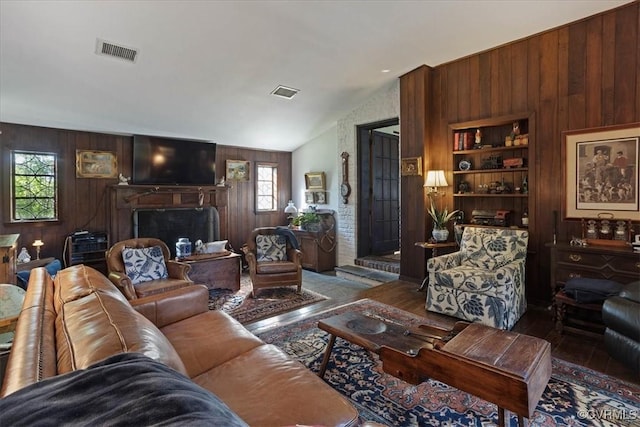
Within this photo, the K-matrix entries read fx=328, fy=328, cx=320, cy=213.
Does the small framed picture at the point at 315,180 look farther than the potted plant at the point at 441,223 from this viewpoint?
Yes

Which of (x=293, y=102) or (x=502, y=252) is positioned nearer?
(x=502, y=252)

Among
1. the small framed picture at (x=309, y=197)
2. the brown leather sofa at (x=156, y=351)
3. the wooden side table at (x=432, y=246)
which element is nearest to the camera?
the brown leather sofa at (x=156, y=351)

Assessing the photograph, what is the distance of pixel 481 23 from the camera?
11.5ft

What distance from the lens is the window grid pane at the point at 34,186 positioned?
4.43 metres

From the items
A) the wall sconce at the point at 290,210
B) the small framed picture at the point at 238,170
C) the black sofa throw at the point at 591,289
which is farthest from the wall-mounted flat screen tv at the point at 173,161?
the black sofa throw at the point at 591,289

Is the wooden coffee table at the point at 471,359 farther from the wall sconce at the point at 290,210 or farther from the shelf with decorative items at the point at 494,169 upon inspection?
the wall sconce at the point at 290,210

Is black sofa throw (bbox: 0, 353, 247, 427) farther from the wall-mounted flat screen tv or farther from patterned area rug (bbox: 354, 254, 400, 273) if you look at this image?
→ the wall-mounted flat screen tv

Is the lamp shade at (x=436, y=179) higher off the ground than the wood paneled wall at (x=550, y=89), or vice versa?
the wood paneled wall at (x=550, y=89)

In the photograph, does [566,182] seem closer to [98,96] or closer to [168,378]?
[168,378]

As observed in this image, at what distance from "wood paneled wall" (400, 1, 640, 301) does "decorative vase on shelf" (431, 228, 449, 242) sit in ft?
1.43

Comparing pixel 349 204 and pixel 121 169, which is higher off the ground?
pixel 121 169

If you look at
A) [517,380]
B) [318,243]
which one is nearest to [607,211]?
[517,380]

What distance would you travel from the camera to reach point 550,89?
372 centimetres

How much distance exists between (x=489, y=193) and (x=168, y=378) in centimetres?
437
